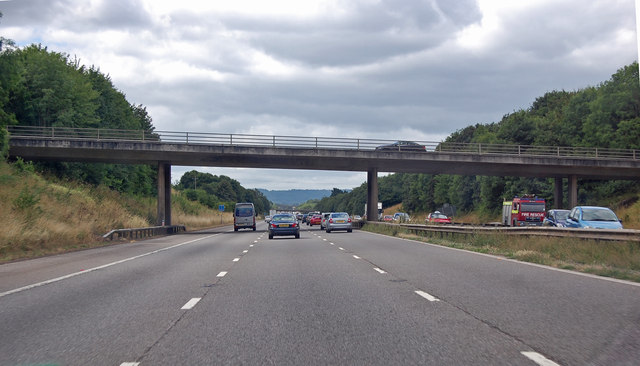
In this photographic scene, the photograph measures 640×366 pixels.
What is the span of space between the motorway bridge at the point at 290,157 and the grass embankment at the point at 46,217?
3.54 meters

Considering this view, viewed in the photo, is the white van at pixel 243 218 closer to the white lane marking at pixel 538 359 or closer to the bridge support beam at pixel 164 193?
the bridge support beam at pixel 164 193

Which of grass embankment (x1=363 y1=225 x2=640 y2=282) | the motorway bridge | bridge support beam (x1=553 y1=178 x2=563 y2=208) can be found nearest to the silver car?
the motorway bridge

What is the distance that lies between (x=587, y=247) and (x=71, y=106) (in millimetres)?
60008

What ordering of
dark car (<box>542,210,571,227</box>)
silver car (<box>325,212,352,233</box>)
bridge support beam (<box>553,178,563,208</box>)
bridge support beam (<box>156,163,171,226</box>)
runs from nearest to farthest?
dark car (<box>542,210,571,227</box>) → silver car (<box>325,212,352,233</box>) → bridge support beam (<box>156,163,171,226</box>) → bridge support beam (<box>553,178,563,208</box>)

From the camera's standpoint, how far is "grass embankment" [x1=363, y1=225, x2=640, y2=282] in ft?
49.3

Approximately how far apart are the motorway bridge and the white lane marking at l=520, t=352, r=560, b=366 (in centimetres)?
4634

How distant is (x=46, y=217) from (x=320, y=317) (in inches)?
1000

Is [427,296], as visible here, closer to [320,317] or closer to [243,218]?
[320,317]

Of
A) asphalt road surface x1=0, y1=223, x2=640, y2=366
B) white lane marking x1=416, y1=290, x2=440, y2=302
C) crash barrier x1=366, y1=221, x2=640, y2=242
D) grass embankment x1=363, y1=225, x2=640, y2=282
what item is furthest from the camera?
crash barrier x1=366, y1=221, x2=640, y2=242

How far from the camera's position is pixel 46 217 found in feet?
100

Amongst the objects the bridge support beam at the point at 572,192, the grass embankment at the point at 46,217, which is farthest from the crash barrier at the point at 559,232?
the bridge support beam at the point at 572,192

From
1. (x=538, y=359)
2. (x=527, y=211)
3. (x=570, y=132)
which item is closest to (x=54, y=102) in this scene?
(x=527, y=211)

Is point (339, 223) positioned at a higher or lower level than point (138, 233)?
higher

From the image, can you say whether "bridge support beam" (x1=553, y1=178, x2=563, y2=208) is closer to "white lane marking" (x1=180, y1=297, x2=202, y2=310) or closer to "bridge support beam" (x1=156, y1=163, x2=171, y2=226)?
"bridge support beam" (x1=156, y1=163, x2=171, y2=226)
